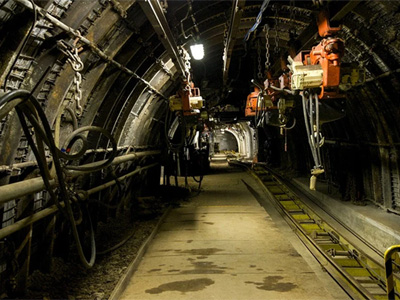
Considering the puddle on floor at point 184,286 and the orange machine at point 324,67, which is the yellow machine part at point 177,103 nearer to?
the orange machine at point 324,67

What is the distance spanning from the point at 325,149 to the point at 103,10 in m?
8.89

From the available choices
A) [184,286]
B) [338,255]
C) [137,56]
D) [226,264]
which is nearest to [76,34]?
[137,56]

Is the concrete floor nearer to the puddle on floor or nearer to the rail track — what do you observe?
the puddle on floor

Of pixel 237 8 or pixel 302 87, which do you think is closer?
pixel 302 87

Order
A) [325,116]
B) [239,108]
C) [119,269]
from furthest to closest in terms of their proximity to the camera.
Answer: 1. [239,108]
2. [119,269]
3. [325,116]

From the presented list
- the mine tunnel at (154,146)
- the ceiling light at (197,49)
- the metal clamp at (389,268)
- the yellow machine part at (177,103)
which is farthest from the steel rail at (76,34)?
the metal clamp at (389,268)

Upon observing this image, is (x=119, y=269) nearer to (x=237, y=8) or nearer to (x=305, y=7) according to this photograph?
(x=237, y=8)

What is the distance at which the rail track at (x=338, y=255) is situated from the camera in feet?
13.9

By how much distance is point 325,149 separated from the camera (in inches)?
396

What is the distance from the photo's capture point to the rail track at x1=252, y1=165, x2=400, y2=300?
4.24 meters

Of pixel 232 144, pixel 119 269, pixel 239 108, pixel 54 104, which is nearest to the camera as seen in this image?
pixel 54 104

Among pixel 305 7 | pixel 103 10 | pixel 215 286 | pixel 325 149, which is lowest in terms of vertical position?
pixel 215 286

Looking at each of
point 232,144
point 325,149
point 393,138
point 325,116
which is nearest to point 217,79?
point 325,149

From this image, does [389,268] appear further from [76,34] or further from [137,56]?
[137,56]
